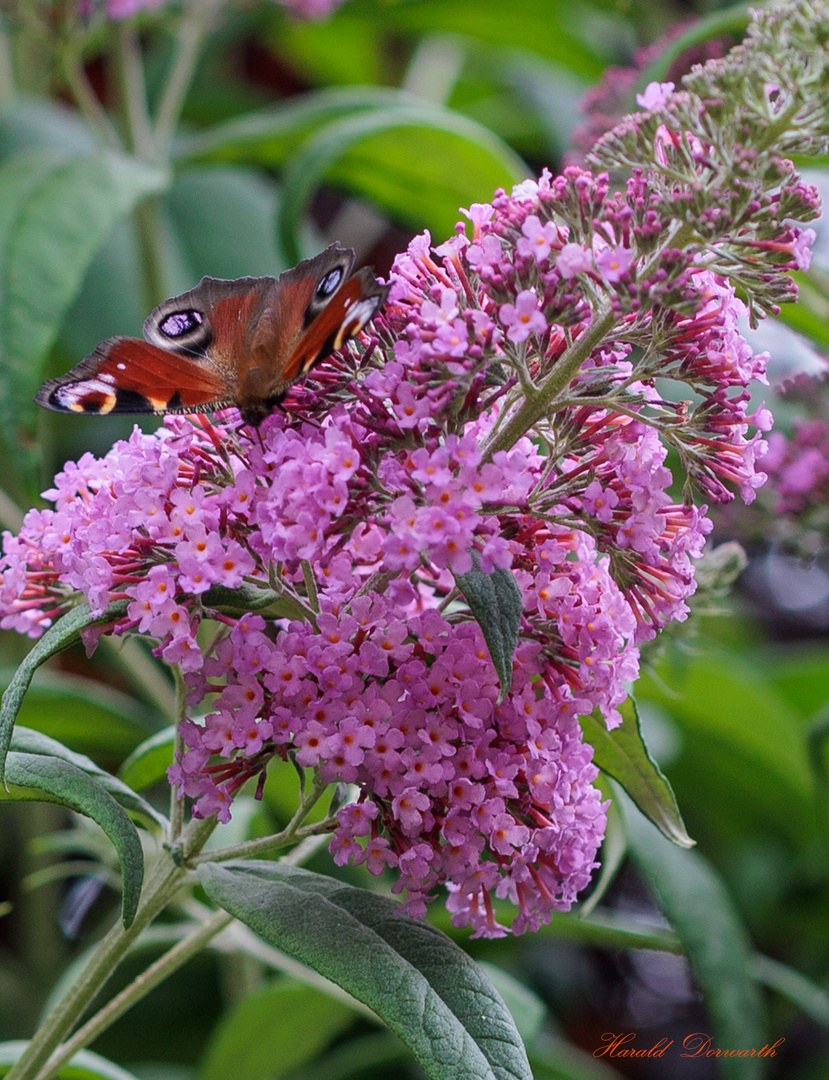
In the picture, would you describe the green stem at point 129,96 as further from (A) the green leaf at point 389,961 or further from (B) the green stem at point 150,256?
(A) the green leaf at point 389,961

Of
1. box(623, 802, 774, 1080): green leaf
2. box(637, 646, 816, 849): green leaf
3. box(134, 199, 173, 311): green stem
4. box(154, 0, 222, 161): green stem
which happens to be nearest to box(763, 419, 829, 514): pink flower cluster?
box(637, 646, 816, 849): green leaf

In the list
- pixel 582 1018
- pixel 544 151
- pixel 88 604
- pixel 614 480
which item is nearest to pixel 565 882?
pixel 614 480

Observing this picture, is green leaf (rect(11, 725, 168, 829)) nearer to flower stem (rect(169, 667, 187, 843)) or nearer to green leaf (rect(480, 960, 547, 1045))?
flower stem (rect(169, 667, 187, 843))

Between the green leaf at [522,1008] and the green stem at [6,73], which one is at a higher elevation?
the green stem at [6,73]

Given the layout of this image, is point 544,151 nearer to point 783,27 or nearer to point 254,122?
point 254,122

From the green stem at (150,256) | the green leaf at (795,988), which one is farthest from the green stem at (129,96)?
the green leaf at (795,988)
